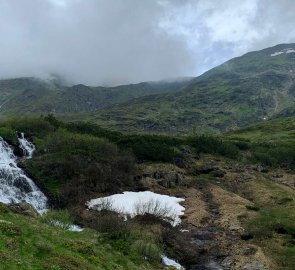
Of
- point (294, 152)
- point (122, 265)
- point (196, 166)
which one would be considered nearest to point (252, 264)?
point (122, 265)

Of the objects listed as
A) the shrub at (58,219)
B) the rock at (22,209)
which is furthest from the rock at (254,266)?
the rock at (22,209)

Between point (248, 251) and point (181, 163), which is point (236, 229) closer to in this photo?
point (248, 251)

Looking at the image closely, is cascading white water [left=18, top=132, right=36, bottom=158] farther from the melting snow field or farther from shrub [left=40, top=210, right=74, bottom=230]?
shrub [left=40, top=210, right=74, bottom=230]

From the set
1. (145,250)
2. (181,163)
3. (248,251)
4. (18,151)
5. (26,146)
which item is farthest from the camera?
(26,146)

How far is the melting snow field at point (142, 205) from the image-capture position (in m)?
63.2

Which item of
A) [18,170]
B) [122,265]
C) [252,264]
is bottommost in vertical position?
[252,264]

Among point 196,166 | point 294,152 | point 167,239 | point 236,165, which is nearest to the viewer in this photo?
point 167,239

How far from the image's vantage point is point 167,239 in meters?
53.6

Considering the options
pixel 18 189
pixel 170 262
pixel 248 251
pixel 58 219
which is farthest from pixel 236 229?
pixel 18 189

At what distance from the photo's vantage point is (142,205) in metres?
65.2

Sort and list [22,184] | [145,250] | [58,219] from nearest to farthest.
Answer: [145,250] < [58,219] < [22,184]

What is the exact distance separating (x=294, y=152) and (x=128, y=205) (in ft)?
272

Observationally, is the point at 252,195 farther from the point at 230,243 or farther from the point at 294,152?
the point at 294,152

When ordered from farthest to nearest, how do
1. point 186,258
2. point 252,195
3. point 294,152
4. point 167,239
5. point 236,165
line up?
point 294,152, point 236,165, point 252,195, point 167,239, point 186,258
